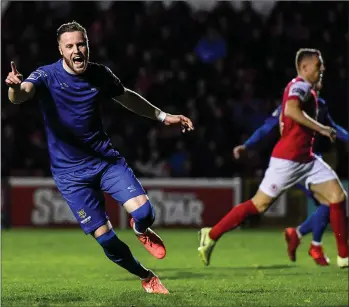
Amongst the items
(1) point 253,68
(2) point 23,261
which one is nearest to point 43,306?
(2) point 23,261

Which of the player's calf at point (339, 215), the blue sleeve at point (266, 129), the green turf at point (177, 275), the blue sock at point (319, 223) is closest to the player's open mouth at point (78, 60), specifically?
the green turf at point (177, 275)

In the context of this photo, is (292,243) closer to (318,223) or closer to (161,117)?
(318,223)

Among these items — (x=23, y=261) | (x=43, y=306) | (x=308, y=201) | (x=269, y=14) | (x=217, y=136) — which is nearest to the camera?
(x=43, y=306)

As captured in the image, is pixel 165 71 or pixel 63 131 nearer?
pixel 63 131

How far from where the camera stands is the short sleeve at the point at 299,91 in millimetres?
8117

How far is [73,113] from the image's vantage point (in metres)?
6.61

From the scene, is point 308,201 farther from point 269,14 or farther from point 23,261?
point 23,261

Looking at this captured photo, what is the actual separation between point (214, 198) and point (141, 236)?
307 inches

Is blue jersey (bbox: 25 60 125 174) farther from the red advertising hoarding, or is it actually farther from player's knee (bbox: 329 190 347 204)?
the red advertising hoarding

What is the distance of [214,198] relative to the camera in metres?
14.6

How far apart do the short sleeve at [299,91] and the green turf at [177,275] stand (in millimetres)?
1485

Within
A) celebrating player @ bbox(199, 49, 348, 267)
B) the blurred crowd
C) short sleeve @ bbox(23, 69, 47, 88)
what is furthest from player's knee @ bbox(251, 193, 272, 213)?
the blurred crowd

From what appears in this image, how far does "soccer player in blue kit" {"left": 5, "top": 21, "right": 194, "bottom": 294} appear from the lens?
6.57 metres

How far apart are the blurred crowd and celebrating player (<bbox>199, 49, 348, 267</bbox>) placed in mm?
6914
